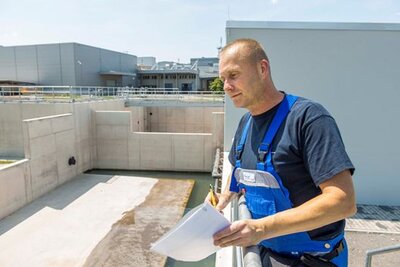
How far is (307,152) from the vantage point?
1.13 meters

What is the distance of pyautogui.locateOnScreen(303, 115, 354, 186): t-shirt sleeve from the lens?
1.05 meters

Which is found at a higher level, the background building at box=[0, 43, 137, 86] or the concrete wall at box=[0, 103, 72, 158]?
the background building at box=[0, 43, 137, 86]

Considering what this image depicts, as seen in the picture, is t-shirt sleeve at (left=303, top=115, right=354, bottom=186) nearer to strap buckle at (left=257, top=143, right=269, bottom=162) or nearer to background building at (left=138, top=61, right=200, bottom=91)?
strap buckle at (left=257, top=143, right=269, bottom=162)

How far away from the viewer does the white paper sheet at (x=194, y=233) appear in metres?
1.02

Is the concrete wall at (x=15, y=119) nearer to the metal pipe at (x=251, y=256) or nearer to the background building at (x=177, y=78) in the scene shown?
the metal pipe at (x=251, y=256)

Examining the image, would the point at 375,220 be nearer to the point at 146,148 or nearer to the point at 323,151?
the point at 323,151

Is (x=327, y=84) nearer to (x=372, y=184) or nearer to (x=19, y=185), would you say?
(x=372, y=184)

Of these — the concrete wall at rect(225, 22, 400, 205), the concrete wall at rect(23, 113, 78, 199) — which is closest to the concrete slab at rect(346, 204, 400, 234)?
the concrete wall at rect(225, 22, 400, 205)

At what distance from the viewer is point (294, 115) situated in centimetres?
121

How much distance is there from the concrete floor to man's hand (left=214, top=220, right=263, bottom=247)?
6467 millimetres

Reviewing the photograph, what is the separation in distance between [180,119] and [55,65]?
17030 millimetres

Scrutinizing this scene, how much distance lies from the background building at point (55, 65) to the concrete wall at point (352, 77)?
86.5 feet

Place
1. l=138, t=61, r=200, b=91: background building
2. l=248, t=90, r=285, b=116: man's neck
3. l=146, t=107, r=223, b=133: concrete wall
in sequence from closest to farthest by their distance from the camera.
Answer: l=248, t=90, r=285, b=116: man's neck < l=146, t=107, r=223, b=133: concrete wall < l=138, t=61, r=200, b=91: background building

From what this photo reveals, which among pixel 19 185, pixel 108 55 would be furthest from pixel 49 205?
pixel 108 55
